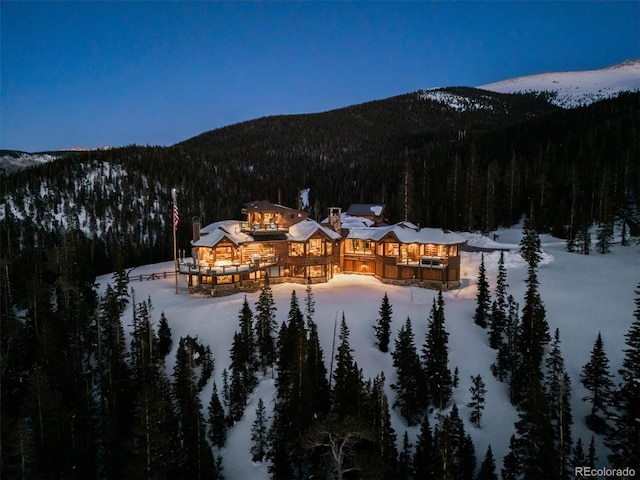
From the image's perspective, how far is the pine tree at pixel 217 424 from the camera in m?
23.8

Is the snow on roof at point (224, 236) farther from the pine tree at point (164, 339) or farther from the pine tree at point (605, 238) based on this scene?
the pine tree at point (605, 238)

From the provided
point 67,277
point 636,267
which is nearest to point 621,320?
point 636,267

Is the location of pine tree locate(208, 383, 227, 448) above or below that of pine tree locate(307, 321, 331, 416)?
below

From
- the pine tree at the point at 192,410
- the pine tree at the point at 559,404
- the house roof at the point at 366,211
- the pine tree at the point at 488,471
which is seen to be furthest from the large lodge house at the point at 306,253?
the pine tree at the point at 488,471

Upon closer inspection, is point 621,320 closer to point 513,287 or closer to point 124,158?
point 513,287

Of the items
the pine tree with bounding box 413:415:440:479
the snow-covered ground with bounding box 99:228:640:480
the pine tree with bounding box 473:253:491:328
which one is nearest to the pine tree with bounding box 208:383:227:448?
the snow-covered ground with bounding box 99:228:640:480

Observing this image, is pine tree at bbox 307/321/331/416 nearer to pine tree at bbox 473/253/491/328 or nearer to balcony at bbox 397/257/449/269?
pine tree at bbox 473/253/491/328

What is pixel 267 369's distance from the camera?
1129 inches

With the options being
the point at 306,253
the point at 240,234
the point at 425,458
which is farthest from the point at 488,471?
the point at 240,234

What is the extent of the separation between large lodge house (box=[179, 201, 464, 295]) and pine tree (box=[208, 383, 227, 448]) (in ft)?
52.2

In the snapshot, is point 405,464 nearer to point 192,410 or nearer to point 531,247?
point 192,410

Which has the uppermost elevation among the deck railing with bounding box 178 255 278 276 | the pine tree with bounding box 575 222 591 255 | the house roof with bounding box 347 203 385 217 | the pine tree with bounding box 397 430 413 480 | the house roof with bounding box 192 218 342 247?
the house roof with bounding box 347 203 385 217

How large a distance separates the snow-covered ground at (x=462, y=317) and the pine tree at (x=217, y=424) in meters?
0.60

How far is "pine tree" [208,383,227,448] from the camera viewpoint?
23.8 metres
